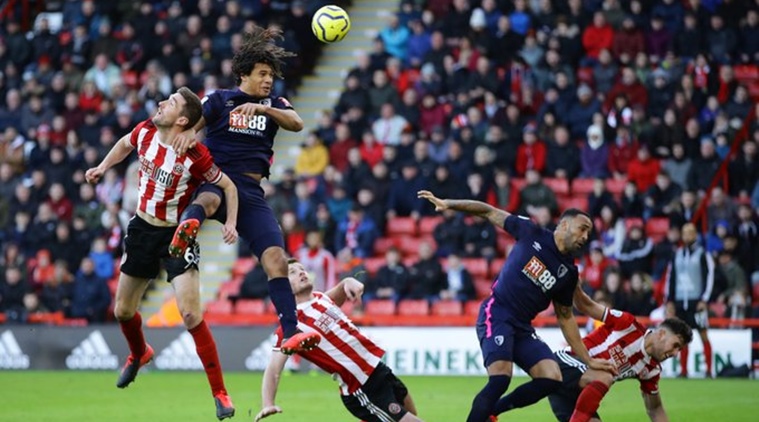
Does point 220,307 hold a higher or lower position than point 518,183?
lower

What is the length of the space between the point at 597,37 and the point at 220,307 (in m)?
7.91

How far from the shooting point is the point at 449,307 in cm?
2103

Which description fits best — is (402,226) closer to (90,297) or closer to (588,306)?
(90,297)

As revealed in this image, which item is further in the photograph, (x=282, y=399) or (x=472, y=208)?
(x=282, y=399)

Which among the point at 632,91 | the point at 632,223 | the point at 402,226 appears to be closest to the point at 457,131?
the point at 402,226

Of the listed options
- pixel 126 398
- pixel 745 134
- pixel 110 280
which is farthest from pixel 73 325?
pixel 745 134

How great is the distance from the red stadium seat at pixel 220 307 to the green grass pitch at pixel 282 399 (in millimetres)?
2081

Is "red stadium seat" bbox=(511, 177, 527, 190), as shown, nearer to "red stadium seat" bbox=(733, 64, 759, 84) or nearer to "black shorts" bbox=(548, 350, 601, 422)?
"red stadium seat" bbox=(733, 64, 759, 84)

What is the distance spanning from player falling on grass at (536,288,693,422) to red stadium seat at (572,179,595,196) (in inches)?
414

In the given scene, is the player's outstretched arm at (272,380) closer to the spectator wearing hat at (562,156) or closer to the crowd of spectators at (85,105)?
the crowd of spectators at (85,105)

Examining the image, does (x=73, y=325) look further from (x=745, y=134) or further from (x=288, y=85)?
(x=745, y=134)

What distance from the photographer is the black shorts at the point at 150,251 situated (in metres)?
11.4

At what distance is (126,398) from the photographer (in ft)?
53.9

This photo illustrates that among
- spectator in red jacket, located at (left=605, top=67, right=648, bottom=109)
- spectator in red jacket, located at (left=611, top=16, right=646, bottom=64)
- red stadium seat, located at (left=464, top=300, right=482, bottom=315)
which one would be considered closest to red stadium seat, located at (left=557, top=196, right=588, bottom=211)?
spectator in red jacket, located at (left=605, top=67, right=648, bottom=109)
